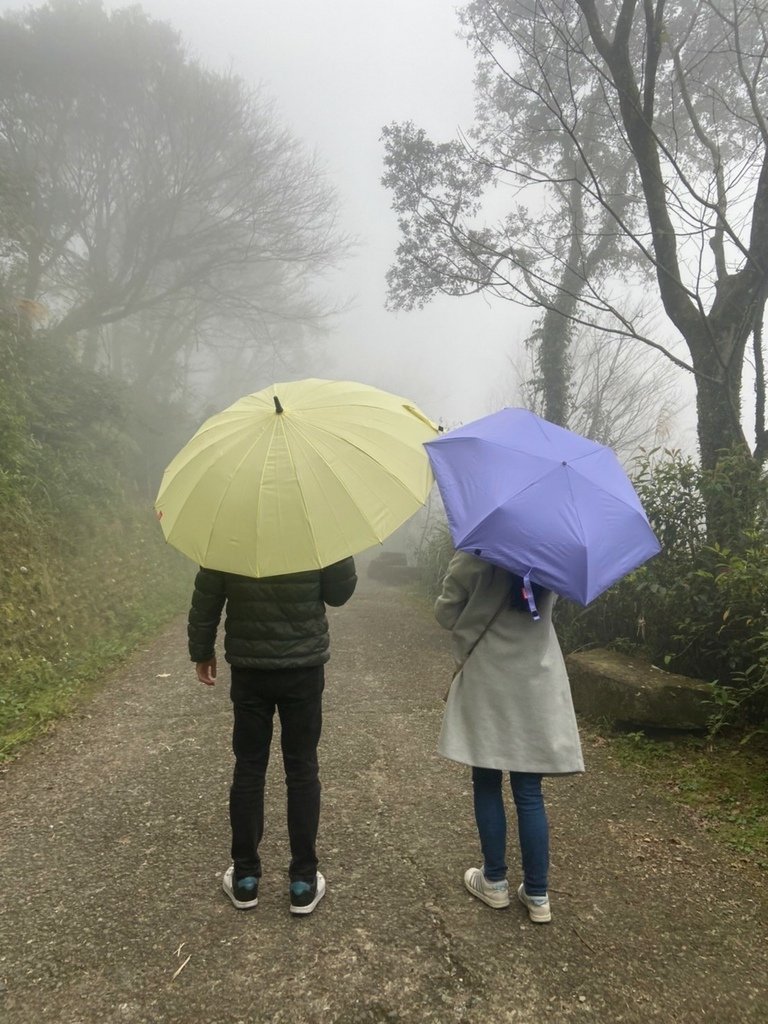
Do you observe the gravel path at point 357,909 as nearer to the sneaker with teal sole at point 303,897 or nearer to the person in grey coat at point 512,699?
the sneaker with teal sole at point 303,897

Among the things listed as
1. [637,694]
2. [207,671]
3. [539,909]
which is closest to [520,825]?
[539,909]

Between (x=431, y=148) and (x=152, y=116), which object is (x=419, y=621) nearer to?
(x=431, y=148)

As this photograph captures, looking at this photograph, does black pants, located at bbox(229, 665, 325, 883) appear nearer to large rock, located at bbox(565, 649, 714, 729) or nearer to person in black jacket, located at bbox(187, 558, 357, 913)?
person in black jacket, located at bbox(187, 558, 357, 913)

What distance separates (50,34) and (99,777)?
18.0 meters

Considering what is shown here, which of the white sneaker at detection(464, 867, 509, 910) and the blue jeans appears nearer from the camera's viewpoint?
the blue jeans

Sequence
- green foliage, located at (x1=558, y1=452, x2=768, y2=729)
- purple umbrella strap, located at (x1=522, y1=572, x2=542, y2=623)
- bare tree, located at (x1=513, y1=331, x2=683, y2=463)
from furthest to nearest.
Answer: bare tree, located at (x1=513, y1=331, x2=683, y2=463), green foliage, located at (x1=558, y1=452, x2=768, y2=729), purple umbrella strap, located at (x1=522, y1=572, x2=542, y2=623)

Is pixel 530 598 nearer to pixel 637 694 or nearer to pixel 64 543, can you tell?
pixel 637 694

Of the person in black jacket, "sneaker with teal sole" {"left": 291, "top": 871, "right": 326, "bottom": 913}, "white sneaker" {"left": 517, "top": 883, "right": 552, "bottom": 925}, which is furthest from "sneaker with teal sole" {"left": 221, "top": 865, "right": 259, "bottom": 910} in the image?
"white sneaker" {"left": 517, "top": 883, "right": 552, "bottom": 925}

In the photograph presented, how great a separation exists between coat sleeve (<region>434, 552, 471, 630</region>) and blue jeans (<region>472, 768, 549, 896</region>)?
0.60 metres

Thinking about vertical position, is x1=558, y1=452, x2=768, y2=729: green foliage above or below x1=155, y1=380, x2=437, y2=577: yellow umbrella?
below

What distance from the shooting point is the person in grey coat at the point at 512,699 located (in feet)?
8.01

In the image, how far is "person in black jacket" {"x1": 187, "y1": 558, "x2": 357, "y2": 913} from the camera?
243 cm

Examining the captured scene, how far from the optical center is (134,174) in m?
15.9

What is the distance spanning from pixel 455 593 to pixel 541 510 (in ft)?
1.84
